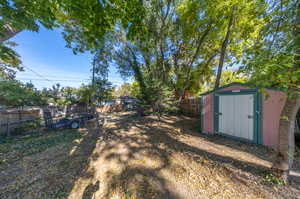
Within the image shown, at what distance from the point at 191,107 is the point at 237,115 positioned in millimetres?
5044

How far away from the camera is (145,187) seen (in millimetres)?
1996

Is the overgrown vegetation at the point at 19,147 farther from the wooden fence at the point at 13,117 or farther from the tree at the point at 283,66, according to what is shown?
the tree at the point at 283,66

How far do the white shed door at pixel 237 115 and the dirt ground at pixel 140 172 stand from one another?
0.61 meters

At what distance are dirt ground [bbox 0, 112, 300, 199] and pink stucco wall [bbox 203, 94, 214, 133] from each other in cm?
137

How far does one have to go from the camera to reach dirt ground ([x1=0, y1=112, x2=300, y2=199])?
6.27 feet

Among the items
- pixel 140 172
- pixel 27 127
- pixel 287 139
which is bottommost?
pixel 140 172

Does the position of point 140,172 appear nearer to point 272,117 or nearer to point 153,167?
point 153,167

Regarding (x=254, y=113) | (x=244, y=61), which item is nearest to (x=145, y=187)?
(x=244, y=61)

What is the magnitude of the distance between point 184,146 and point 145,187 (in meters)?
2.14

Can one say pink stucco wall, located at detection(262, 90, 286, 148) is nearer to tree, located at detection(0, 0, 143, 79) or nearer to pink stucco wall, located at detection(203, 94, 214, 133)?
pink stucco wall, located at detection(203, 94, 214, 133)

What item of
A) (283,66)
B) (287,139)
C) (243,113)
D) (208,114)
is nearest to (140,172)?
(287,139)

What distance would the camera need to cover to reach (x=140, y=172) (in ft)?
7.82

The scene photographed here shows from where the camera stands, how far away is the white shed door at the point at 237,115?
404 cm

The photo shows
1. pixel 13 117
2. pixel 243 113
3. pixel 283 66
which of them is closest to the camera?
pixel 283 66
